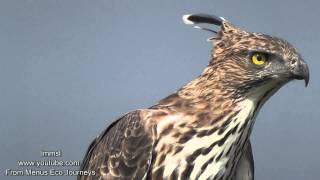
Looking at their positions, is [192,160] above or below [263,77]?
below

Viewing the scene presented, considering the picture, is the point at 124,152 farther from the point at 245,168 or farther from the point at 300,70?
the point at 300,70

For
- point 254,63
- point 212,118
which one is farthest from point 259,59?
point 212,118

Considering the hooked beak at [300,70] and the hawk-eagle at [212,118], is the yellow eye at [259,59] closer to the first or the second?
the hawk-eagle at [212,118]

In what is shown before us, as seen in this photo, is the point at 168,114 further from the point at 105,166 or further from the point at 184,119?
the point at 105,166

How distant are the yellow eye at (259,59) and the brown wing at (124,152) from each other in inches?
45.3

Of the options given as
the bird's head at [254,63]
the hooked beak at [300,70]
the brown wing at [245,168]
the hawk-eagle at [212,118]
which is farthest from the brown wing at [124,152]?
the hooked beak at [300,70]

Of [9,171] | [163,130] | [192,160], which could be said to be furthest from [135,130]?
[9,171]

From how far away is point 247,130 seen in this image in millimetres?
4613

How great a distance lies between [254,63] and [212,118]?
2.00 feet

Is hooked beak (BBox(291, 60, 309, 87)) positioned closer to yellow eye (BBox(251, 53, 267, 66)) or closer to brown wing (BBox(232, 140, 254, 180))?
yellow eye (BBox(251, 53, 267, 66))

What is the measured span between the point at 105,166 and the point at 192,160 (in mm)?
935

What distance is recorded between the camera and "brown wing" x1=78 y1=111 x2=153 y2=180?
455cm

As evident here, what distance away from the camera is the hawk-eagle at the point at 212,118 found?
440cm

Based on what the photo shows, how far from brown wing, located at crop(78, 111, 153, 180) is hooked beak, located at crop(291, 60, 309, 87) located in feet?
4.53
